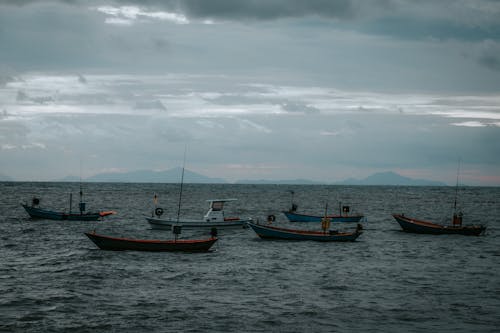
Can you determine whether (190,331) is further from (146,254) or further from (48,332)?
(146,254)

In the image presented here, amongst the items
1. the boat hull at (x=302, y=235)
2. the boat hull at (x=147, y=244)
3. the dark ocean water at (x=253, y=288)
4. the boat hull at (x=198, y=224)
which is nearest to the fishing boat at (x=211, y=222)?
the boat hull at (x=198, y=224)

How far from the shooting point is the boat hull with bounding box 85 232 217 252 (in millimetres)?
38562

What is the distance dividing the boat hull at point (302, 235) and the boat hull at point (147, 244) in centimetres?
1013

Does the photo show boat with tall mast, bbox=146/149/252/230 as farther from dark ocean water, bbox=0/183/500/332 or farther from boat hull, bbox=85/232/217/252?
boat hull, bbox=85/232/217/252

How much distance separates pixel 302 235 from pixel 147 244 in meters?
14.8

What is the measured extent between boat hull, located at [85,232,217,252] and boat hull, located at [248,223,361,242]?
1013cm

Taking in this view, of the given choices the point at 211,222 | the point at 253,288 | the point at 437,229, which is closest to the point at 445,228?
the point at 437,229

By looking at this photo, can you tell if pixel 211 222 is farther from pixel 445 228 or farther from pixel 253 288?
pixel 253 288

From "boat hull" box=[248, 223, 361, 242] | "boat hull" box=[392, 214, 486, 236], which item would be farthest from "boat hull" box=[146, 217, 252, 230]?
"boat hull" box=[392, 214, 486, 236]

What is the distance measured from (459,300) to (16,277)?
77.1ft

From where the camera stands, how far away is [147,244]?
38.6 metres

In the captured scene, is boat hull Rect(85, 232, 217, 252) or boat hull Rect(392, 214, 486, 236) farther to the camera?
boat hull Rect(392, 214, 486, 236)

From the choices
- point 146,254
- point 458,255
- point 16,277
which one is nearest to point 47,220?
point 146,254

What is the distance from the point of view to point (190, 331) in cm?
2070
